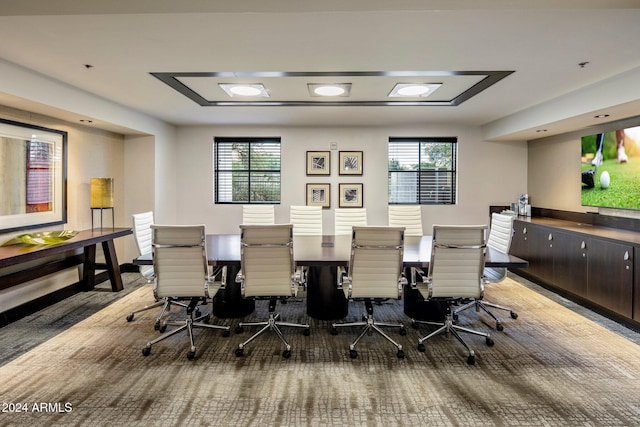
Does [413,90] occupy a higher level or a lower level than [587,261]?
higher

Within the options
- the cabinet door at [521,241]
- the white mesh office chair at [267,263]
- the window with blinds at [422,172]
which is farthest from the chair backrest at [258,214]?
the cabinet door at [521,241]

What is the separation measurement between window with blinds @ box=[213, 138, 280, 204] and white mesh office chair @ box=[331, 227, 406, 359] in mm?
3587

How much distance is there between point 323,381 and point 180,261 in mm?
1463

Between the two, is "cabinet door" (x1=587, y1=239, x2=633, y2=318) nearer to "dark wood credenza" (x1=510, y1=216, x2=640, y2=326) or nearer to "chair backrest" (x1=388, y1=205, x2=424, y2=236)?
"dark wood credenza" (x1=510, y1=216, x2=640, y2=326)

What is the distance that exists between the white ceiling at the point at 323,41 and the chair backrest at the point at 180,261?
1433 mm

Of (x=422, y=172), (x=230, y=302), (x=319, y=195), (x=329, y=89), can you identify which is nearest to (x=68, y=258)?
(x=230, y=302)

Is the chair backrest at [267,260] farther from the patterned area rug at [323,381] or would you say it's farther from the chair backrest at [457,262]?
the chair backrest at [457,262]

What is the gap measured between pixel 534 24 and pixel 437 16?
69 centimetres

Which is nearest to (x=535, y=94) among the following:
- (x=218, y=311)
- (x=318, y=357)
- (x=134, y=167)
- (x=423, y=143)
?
(x=423, y=143)

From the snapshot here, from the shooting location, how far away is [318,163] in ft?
19.7

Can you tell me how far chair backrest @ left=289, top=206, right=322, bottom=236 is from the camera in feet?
15.2

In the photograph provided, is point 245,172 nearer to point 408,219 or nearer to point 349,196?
point 349,196

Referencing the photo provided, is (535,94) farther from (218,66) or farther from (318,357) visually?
(318,357)

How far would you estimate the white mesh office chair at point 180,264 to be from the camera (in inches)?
108
